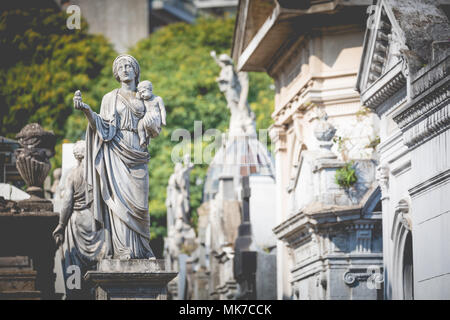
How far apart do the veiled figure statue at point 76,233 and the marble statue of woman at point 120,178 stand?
306cm

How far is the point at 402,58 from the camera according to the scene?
1856 cm

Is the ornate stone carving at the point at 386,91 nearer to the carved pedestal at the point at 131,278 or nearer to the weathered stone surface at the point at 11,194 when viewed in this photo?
the weathered stone surface at the point at 11,194

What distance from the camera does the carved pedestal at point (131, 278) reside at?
14344 millimetres

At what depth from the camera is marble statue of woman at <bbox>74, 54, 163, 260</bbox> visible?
48.1 feet

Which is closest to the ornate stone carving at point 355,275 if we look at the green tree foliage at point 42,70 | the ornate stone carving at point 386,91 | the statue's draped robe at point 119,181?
the ornate stone carving at point 386,91

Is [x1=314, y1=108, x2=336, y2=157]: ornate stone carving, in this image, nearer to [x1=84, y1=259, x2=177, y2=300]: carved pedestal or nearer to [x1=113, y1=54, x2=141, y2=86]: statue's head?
[x1=113, y1=54, x2=141, y2=86]: statue's head

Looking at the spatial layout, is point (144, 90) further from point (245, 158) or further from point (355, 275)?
point (245, 158)

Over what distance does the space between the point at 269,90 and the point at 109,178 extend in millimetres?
41254

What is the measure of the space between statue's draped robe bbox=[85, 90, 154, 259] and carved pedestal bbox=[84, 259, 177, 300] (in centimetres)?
20

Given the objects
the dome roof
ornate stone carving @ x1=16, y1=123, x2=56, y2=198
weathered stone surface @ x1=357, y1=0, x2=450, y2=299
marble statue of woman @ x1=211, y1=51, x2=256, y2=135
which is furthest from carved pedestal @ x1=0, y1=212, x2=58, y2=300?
marble statue of woman @ x1=211, y1=51, x2=256, y2=135

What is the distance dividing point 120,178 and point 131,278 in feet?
4.13

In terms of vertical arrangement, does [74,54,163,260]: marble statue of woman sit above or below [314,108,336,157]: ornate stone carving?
below
